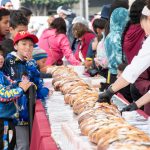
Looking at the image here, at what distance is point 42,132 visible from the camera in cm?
427

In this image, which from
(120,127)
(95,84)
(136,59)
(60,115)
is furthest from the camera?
(95,84)

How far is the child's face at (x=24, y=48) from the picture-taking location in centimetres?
586

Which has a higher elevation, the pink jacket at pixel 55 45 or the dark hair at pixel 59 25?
the dark hair at pixel 59 25

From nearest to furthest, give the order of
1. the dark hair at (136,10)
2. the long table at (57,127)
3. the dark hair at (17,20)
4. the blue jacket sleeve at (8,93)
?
1. the long table at (57,127)
2. the blue jacket sleeve at (8,93)
3. the dark hair at (136,10)
4. the dark hair at (17,20)

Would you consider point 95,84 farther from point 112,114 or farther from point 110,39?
point 112,114

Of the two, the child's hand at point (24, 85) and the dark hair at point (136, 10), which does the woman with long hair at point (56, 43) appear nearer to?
the dark hair at point (136, 10)

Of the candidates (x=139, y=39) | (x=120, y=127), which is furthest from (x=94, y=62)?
(x=120, y=127)

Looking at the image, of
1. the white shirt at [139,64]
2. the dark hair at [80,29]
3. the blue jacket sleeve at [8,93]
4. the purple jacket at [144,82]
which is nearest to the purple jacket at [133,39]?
the purple jacket at [144,82]

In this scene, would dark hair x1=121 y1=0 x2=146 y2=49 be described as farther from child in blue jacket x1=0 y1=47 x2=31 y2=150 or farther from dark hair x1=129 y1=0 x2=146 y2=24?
child in blue jacket x1=0 y1=47 x2=31 y2=150

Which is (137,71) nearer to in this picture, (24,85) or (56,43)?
(24,85)

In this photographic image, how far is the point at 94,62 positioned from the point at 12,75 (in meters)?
2.66

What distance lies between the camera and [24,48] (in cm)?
590

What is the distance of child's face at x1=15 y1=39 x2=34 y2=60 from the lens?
586 centimetres

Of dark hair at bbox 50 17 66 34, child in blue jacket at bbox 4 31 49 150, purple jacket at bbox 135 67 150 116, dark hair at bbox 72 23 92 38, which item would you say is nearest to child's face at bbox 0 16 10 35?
child in blue jacket at bbox 4 31 49 150
